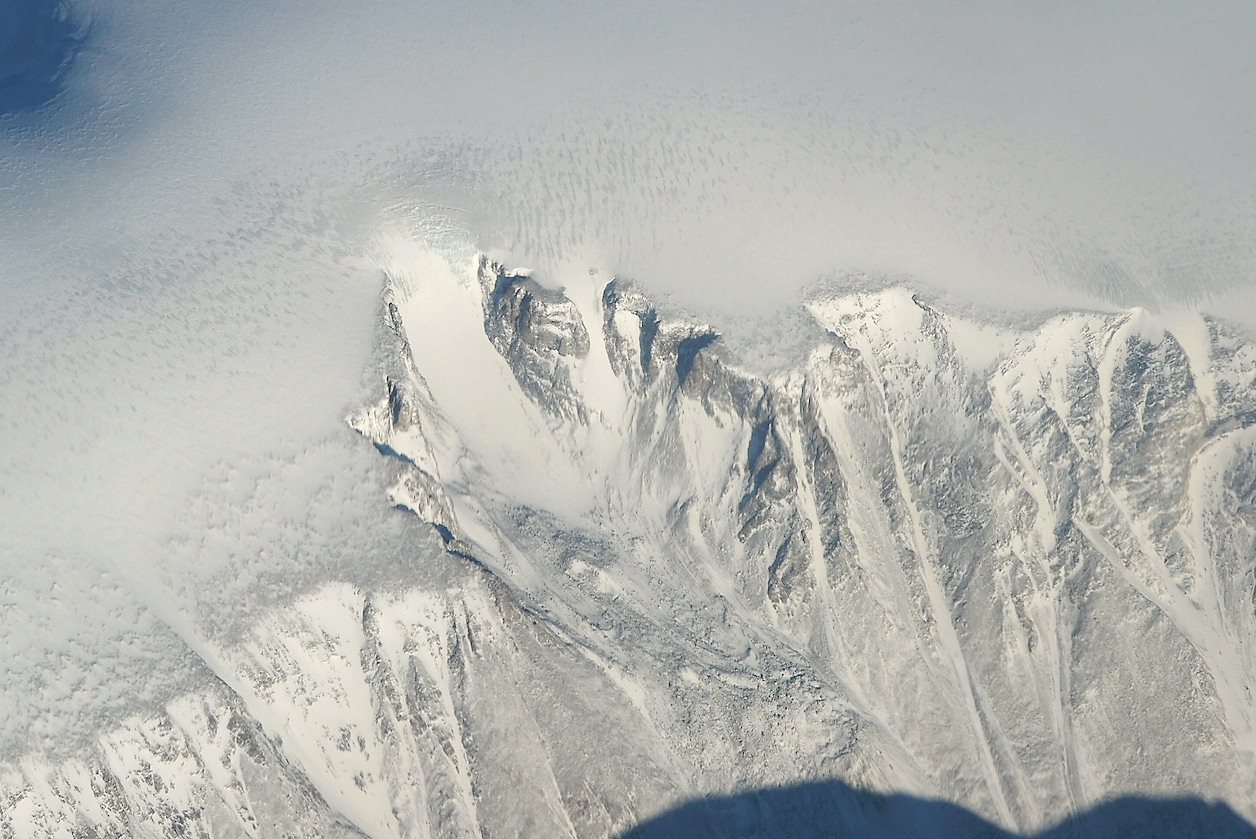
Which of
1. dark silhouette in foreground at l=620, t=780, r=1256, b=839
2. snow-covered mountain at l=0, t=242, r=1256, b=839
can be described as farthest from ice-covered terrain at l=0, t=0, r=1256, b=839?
dark silhouette in foreground at l=620, t=780, r=1256, b=839

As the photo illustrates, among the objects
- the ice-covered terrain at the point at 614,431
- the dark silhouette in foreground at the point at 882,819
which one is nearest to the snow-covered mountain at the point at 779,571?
the ice-covered terrain at the point at 614,431

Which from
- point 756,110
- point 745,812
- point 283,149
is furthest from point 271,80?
point 745,812

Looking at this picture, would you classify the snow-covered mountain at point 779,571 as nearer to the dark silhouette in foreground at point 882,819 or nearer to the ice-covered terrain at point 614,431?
the ice-covered terrain at point 614,431

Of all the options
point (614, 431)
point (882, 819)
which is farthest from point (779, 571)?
point (882, 819)

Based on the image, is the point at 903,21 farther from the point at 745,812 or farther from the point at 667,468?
the point at 745,812

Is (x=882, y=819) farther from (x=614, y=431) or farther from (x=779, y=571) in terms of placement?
(x=614, y=431)

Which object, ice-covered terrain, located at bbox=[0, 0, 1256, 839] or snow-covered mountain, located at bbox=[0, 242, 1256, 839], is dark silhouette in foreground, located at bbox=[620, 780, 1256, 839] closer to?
ice-covered terrain, located at bbox=[0, 0, 1256, 839]
